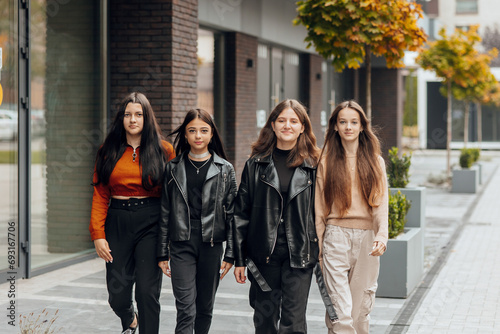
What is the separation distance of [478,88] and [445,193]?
309 inches

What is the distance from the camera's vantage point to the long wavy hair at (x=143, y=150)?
16.2 feet

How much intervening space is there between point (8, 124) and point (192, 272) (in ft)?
12.7

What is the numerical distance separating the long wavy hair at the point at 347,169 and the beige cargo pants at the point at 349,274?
17 cm

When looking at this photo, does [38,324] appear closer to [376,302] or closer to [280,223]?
[280,223]

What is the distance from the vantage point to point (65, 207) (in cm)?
920

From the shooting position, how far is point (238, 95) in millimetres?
14164

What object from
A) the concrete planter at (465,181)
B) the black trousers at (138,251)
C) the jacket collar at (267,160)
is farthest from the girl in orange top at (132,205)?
the concrete planter at (465,181)

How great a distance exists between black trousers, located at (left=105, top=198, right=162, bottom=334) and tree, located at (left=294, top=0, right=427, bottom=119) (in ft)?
16.6

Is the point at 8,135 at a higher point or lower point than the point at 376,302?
higher

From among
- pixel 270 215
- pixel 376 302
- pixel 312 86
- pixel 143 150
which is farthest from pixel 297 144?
pixel 312 86

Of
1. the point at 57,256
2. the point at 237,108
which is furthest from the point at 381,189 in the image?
the point at 237,108

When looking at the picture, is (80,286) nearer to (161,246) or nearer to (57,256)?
(57,256)

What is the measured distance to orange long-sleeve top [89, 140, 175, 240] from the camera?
16.2 ft

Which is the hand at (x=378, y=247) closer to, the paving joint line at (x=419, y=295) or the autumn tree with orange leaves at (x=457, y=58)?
the paving joint line at (x=419, y=295)
